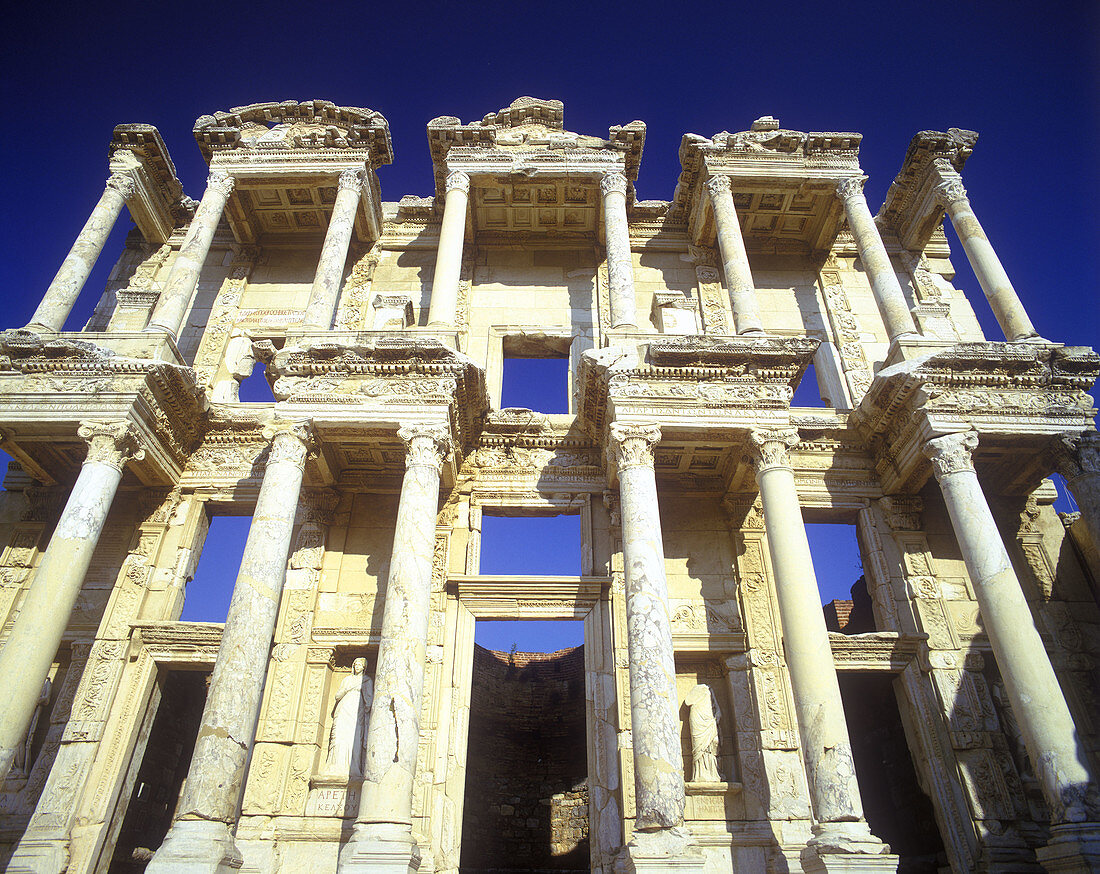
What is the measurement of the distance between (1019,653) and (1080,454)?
143 inches

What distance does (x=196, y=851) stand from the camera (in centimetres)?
778

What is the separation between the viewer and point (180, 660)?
453 inches

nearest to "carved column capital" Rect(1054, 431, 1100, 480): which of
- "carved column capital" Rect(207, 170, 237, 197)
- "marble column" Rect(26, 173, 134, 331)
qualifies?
"carved column capital" Rect(207, 170, 237, 197)

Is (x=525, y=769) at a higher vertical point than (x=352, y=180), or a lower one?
lower

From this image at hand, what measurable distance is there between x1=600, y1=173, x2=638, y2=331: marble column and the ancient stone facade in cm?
9

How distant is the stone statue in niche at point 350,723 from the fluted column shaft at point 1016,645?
Answer: 28.7 feet

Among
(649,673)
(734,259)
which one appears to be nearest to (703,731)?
(649,673)

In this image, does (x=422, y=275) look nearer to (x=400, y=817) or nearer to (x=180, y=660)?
(x=180, y=660)

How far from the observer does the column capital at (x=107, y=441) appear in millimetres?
10930

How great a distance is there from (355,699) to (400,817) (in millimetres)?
3085

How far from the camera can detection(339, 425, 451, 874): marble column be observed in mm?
8039

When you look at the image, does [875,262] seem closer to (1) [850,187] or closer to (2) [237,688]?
(1) [850,187]

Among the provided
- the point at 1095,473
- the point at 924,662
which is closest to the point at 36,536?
the point at 924,662

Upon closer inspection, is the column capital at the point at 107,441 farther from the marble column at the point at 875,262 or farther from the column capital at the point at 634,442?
the marble column at the point at 875,262
